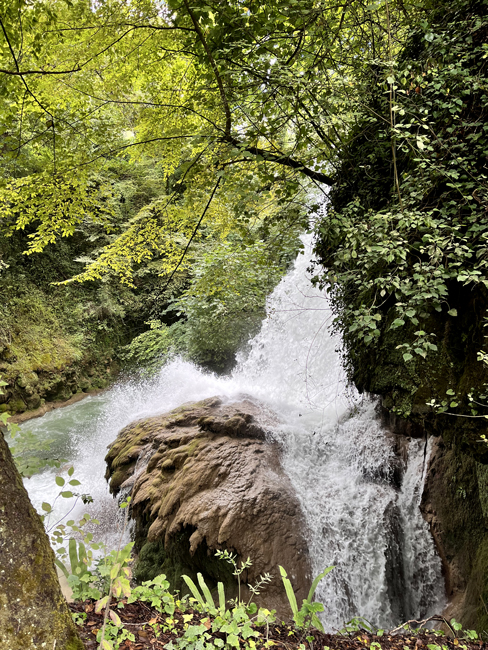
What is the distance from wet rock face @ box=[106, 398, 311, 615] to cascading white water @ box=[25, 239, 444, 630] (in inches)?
9.0

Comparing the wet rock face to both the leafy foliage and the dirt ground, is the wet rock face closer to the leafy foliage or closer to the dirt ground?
the dirt ground

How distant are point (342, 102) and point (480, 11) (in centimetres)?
107

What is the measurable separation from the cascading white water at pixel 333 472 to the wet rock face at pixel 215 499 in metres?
0.23

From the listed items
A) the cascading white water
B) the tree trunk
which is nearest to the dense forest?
the tree trunk

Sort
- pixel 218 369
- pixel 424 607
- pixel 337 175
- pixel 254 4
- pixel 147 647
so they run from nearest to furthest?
pixel 147 647 < pixel 254 4 < pixel 424 607 < pixel 337 175 < pixel 218 369

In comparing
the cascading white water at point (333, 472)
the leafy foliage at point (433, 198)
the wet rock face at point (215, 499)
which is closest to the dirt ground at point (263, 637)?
the cascading white water at point (333, 472)

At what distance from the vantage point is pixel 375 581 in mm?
3523

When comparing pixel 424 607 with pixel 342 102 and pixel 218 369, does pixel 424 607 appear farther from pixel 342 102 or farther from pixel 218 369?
pixel 218 369

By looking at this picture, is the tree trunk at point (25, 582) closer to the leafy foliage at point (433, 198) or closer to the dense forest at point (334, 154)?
the dense forest at point (334, 154)

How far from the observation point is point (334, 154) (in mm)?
3188

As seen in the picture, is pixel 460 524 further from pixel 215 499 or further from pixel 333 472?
pixel 215 499

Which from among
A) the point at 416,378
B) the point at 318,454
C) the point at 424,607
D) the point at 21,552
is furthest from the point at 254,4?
the point at 424,607

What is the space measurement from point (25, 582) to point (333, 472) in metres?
4.10

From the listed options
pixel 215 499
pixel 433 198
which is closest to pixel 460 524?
pixel 215 499
